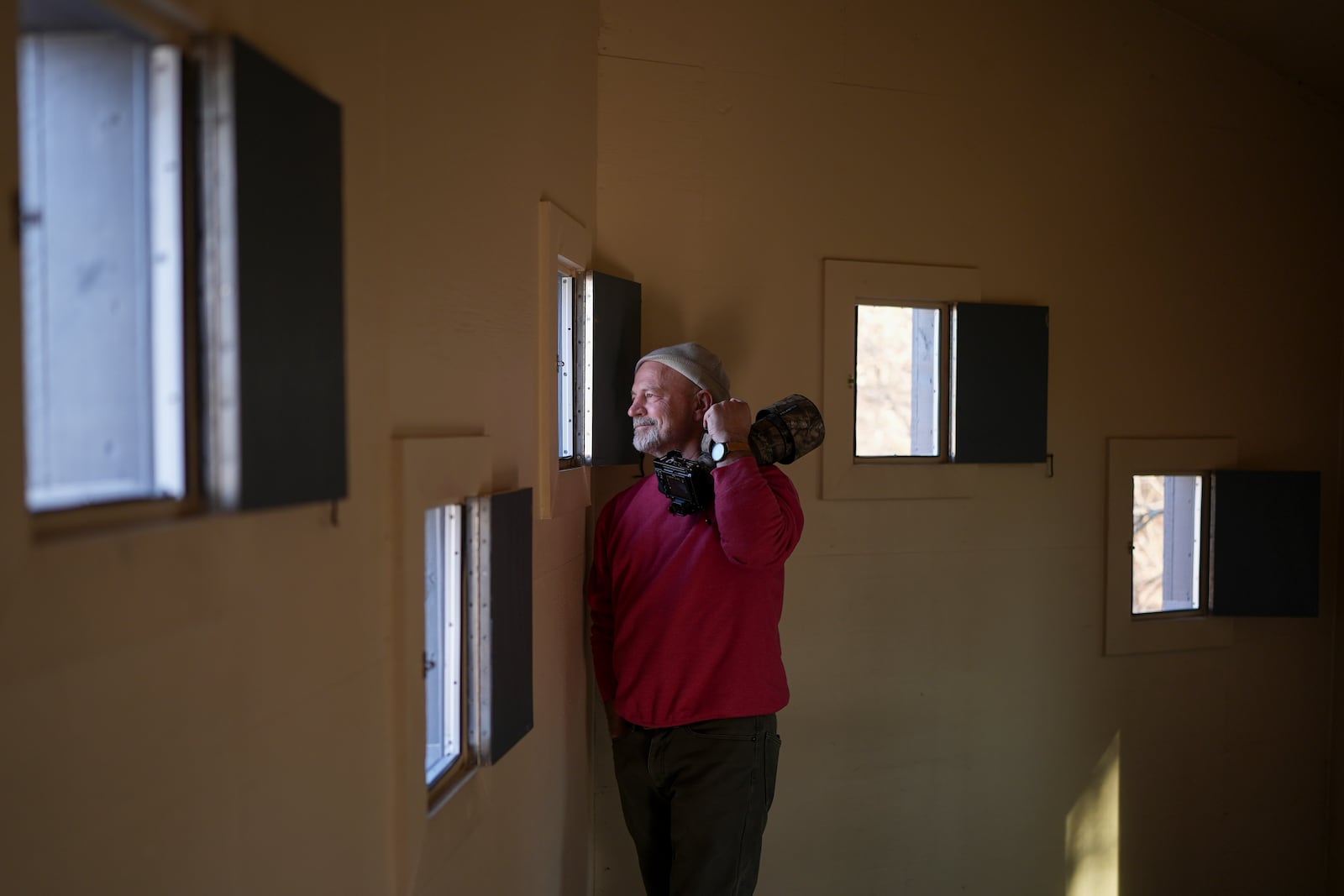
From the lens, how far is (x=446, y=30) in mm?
1670

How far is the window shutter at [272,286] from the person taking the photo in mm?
997

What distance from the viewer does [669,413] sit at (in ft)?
8.45

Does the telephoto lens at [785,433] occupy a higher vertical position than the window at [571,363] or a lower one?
lower

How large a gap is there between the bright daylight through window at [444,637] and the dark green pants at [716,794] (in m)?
0.79

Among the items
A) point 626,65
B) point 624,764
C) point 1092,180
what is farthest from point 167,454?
point 1092,180

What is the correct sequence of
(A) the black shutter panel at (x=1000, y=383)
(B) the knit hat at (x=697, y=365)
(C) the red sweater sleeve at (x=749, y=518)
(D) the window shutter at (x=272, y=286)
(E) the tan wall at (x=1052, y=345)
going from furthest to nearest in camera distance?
(A) the black shutter panel at (x=1000, y=383) → (E) the tan wall at (x=1052, y=345) → (B) the knit hat at (x=697, y=365) → (C) the red sweater sleeve at (x=749, y=518) → (D) the window shutter at (x=272, y=286)

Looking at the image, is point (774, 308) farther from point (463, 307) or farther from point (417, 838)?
point (417, 838)

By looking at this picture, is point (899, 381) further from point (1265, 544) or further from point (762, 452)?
point (1265, 544)

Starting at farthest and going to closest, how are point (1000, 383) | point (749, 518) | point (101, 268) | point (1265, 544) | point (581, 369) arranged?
point (1265, 544)
point (1000, 383)
point (581, 369)
point (749, 518)
point (101, 268)

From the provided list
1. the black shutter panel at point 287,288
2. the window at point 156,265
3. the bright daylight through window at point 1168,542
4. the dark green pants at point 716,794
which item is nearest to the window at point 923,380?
the bright daylight through window at point 1168,542

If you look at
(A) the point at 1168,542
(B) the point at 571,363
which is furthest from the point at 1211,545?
(B) the point at 571,363

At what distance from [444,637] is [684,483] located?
0.77 metres

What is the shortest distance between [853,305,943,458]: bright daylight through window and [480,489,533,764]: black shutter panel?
1.60 meters

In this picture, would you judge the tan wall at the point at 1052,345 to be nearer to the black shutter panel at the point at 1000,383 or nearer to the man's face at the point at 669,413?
the black shutter panel at the point at 1000,383
